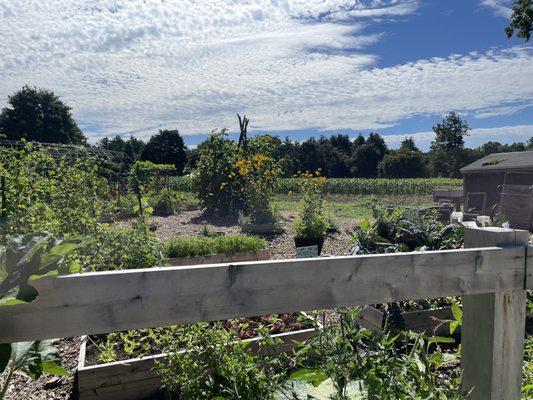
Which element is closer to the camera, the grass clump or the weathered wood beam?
the weathered wood beam

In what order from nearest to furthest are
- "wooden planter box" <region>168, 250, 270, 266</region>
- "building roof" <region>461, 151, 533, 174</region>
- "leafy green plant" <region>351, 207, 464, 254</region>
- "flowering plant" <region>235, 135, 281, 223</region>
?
"leafy green plant" <region>351, 207, 464, 254</region>
"wooden planter box" <region>168, 250, 270, 266</region>
"flowering plant" <region>235, 135, 281, 223</region>
"building roof" <region>461, 151, 533, 174</region>

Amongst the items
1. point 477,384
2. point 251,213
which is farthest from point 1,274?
point 251,213

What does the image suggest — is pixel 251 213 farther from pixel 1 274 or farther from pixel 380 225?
pixel 1 274

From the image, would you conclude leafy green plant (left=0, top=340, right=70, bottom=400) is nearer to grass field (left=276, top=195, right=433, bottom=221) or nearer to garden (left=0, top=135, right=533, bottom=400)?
garden (left=0, top=135, right=533, bottom=400)

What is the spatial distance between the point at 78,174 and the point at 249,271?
4244 millimetres

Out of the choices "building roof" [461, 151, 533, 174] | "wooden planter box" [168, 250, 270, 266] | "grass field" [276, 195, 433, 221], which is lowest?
"grass field" [276, 195, 433, 221]

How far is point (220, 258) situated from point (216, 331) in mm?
3364

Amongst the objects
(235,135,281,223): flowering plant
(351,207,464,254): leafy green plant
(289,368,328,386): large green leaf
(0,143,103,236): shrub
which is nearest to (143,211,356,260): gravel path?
(235,135,281,223): flowering plant

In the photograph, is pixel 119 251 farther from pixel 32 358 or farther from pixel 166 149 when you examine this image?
pixel 166 149

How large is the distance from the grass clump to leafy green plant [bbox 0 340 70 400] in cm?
465

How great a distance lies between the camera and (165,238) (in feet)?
31.6

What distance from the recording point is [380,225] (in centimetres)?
468

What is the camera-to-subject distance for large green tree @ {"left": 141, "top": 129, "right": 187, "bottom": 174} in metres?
61.1

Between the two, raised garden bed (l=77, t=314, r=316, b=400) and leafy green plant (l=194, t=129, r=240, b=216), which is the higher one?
leafy green plant (l=194, t=129, r=240, b=216)
